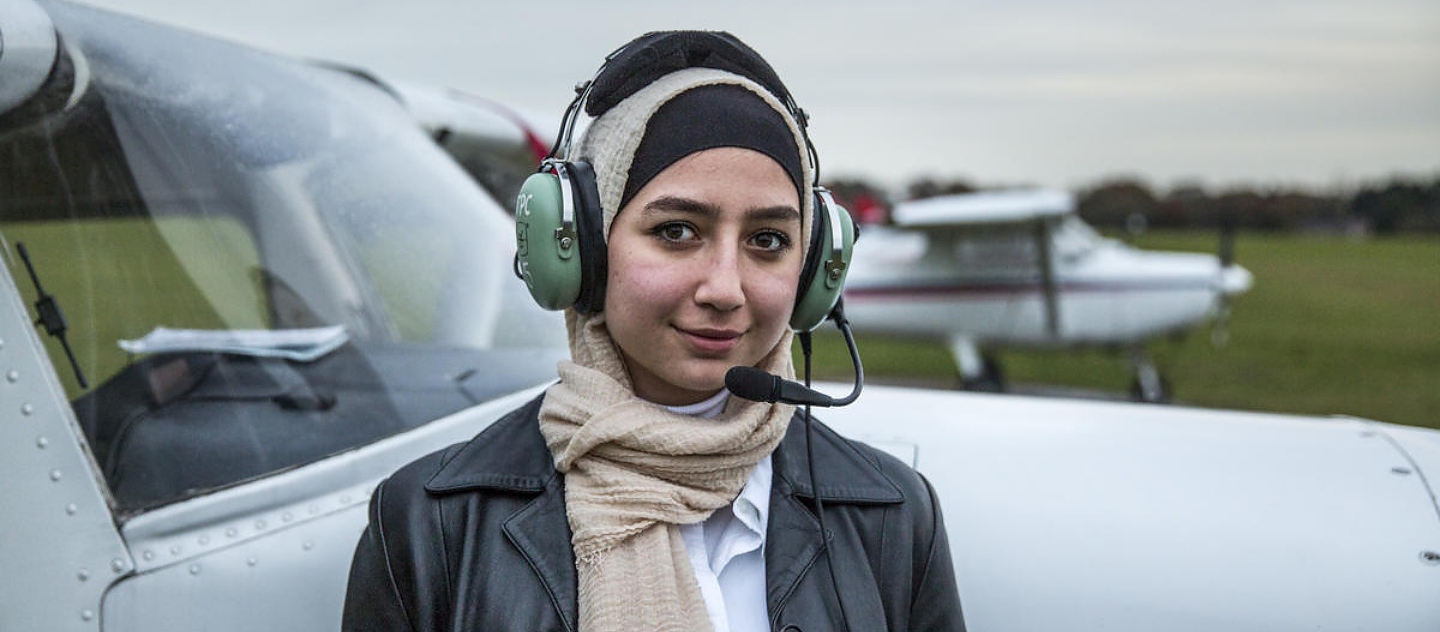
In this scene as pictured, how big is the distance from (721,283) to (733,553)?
0.34m

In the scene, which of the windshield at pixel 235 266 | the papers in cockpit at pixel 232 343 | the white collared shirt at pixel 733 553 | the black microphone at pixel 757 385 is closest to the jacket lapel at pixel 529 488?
the white collared shirt at pixel 733 553

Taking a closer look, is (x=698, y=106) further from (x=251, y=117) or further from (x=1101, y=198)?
(x=1101, y=198)

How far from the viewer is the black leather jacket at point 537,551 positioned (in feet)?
4.16

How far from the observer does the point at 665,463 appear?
1316 millimetres

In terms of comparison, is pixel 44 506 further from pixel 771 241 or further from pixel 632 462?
pixel 771 241

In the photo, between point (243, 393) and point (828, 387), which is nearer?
point (243, 393)

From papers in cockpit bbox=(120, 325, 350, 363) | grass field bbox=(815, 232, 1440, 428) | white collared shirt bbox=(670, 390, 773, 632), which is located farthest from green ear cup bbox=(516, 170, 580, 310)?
grass field bbox=(815, 232, 1440, 428)

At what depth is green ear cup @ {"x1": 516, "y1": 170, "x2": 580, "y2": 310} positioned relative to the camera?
52.6 inches

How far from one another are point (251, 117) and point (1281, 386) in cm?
1392

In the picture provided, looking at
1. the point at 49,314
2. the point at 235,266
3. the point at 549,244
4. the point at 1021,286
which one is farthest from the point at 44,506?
the point at 1021,286

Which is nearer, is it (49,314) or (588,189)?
(588,189)

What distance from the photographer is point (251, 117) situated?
2.10 meters

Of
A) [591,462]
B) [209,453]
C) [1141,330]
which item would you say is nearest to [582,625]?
[591,462]

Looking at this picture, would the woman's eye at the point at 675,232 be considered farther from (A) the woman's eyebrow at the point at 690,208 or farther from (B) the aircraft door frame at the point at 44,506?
(B) the aircraft door frame at the point at 44,506
